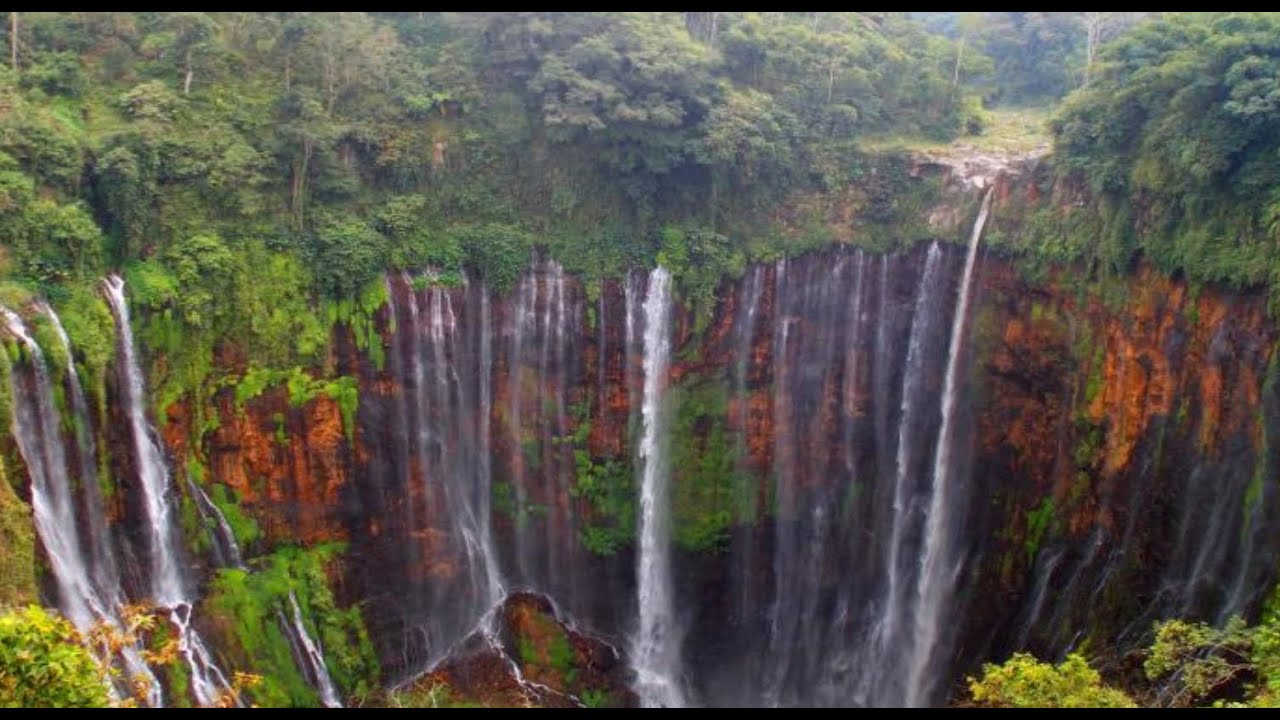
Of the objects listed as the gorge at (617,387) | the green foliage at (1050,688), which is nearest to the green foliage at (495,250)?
the gorge at (617,387)

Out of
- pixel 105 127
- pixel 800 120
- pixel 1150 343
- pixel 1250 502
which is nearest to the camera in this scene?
pixel 1250 502

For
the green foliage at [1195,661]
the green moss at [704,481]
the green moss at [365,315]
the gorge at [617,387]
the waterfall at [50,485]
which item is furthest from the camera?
the green moss at [704,481]

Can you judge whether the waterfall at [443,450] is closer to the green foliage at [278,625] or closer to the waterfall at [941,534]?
the green foliage at [278,625]

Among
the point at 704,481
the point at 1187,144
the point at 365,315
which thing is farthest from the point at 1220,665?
the point at 365,315

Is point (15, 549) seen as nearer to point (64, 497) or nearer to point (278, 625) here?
point (64, 497)

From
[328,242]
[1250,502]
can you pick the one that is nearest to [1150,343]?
[1250,502]

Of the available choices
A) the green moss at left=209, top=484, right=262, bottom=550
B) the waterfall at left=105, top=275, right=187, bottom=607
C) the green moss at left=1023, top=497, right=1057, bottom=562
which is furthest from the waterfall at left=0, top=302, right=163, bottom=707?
the green moss at left=1023, top=497, right=1057, bottom=562

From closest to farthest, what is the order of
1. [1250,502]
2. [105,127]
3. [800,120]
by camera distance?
1. [1250,502]
2. [105,127]
3. [800,120]

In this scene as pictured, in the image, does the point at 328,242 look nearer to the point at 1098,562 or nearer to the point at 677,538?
the point at 677,538
